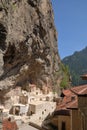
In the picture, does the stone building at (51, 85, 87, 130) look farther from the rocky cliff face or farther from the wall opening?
the wall opening

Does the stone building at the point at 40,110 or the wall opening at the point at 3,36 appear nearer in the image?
the wall opening at the point at 3,36

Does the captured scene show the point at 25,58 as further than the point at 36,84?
No

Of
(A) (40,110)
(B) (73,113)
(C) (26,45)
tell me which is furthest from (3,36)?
(A) (40,110)

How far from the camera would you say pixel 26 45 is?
4591cm

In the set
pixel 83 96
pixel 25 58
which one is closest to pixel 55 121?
pixel 25 58

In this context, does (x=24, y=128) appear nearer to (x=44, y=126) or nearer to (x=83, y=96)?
(x=44, y=126)

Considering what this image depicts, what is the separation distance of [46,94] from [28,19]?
58.0ft

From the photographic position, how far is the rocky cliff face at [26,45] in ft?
129

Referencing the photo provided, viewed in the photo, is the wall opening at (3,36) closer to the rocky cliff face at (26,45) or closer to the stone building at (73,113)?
the rocky cliff face at (26,45)

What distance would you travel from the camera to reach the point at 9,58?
4381 centimetres

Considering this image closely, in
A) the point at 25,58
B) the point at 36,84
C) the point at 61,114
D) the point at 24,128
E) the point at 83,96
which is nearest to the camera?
the point at 83,96

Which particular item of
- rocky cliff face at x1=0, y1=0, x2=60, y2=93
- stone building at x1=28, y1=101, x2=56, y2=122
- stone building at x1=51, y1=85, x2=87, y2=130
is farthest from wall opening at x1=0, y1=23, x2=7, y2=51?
stone building at x1=28, y1=101, x2=56, y2=122

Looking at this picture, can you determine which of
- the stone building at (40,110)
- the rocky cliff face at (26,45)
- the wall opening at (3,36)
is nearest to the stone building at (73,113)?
the stone building at (40,110)

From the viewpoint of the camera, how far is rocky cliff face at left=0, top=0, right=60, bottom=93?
129ft
